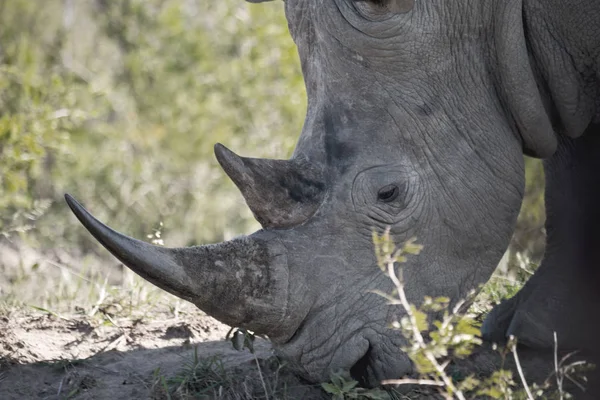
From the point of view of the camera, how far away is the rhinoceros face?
409 centimetres

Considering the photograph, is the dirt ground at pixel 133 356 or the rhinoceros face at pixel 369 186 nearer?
the rhinoceros face at pixel 369 186

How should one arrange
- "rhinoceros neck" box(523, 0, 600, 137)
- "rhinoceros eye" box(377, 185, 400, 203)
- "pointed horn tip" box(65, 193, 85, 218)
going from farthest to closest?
"rhinoceros neck" box(523, 0, 600, 137) → "rhinoceros eye" box(377, 185, 400, 203) → "pointed horn tip" box(65, 193, 85, 218)

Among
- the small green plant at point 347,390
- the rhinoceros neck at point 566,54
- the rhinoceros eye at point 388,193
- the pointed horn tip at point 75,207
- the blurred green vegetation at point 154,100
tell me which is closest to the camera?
the pointed horn tip at point 75,207

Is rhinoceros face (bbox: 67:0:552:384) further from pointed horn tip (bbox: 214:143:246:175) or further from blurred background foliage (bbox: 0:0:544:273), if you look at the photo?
blurred background foliage (bbox: 0:0:544:273)

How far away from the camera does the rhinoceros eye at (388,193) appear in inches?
171

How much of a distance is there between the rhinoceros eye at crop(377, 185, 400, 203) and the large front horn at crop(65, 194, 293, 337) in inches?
19.2

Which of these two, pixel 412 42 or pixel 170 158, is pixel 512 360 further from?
pixel 170 158

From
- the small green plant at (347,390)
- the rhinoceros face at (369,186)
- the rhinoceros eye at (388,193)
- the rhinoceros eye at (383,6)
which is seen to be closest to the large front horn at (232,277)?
the rhinoceros face at (369,186)

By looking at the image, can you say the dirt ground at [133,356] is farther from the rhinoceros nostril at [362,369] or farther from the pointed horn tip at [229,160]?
the pointed horn tip at [229,160]

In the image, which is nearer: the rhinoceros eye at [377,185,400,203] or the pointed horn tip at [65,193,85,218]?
the pointed horn tip at [65,193,85,218]

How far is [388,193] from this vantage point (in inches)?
172

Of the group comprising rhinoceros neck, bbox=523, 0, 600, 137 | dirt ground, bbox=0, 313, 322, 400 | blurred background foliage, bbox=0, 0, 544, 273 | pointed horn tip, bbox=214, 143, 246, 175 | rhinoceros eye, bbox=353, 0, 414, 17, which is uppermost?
blurred background foliage, bbox=0, 0, 544, 273

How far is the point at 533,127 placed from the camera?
4727mm

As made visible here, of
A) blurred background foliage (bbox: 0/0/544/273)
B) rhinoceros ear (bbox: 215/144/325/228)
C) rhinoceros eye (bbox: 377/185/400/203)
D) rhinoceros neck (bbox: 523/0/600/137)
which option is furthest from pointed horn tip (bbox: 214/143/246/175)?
blurred background foliage (bbox: 0/0/544/273)
